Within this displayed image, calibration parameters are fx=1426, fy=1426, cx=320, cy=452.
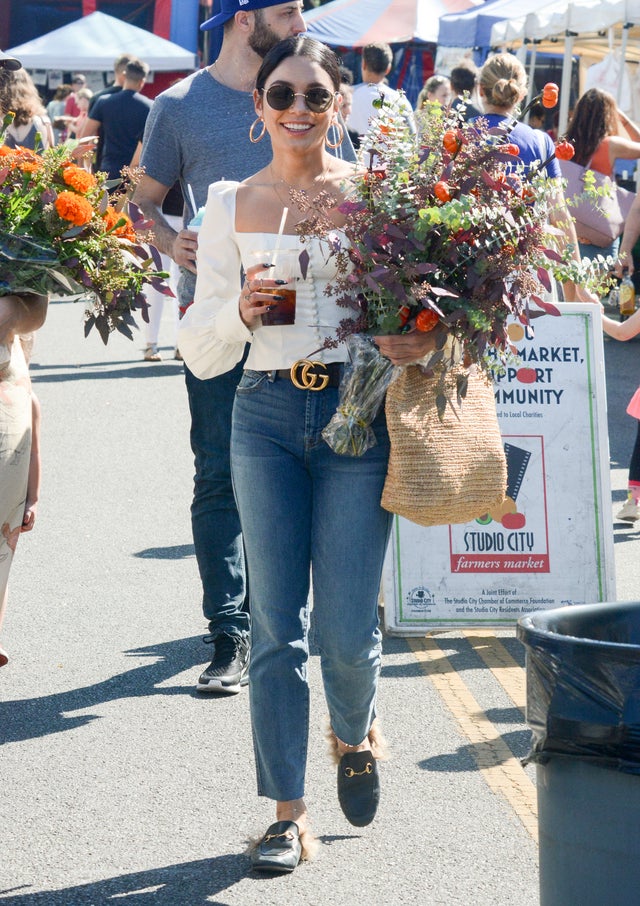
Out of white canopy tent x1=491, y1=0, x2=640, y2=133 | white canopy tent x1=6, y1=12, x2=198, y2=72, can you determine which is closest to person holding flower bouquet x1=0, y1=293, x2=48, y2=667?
white canopy tent x1=491, y1=0, x2=640, y2=133

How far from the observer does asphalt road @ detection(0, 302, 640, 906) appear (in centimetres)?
379

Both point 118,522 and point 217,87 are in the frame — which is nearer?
point 217,87

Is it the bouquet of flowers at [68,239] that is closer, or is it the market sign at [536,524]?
the bouquet of flowers at [68,239]

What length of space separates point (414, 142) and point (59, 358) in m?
10.3

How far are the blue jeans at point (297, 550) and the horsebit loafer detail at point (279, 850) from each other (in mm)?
96

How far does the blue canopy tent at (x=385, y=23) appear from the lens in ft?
80.4

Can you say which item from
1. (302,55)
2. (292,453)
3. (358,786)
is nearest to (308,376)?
(292,453)

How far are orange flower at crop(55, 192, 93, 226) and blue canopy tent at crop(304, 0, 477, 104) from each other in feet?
69.0

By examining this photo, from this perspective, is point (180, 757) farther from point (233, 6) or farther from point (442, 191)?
point (233, 6)

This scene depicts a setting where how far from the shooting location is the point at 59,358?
1346 centimetres

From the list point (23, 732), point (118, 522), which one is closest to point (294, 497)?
point (23, 732)

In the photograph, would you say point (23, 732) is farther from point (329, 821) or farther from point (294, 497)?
point (294, 497)

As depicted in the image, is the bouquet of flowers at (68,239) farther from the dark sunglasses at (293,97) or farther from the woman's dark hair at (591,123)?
the woman's dark hair at (591,123)

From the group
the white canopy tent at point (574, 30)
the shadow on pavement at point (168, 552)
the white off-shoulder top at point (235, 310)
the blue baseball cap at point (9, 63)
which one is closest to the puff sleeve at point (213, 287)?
the white off-shoulder top at point (235, 310)
